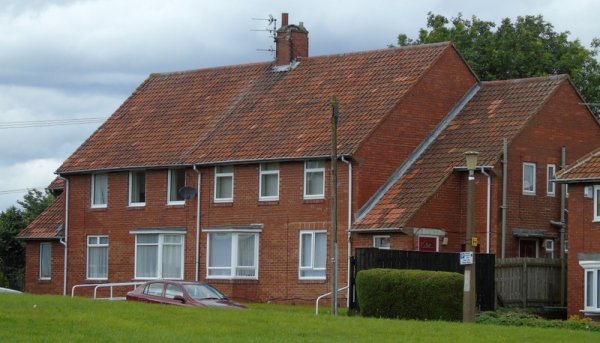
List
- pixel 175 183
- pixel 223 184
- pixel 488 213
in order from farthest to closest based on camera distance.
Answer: pixel 175 183 → pixel 223 184 → pixel 488 213

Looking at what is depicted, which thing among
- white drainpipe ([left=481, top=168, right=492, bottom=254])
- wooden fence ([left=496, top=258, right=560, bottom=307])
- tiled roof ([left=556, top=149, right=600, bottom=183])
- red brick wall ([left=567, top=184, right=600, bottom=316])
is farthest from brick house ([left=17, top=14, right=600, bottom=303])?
red brick wall ([left=567, top=184, right=600, bottom=316])

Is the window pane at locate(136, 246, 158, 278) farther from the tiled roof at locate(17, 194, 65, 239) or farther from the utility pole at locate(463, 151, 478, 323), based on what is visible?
the utility pole at locate(463, 151, 478, 323)

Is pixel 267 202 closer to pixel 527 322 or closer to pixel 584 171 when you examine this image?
pixel 584 171

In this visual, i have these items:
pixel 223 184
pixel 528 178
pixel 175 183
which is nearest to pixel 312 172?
pixel 223 184

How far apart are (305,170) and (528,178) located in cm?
790

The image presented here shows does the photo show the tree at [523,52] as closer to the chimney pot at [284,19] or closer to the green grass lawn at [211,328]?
the chimney pot at [284,19]

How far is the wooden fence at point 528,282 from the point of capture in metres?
48.1

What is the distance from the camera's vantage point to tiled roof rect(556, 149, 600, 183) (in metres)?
46.9

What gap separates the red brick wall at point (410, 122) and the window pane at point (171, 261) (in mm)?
8979

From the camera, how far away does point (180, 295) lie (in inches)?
1656

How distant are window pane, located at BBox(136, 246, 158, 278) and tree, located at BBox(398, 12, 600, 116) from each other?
20814 mm

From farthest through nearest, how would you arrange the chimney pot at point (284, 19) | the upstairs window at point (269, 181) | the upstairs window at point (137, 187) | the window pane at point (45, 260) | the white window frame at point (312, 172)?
the window pane at point (45, 260)
the chimney pot at point (284, 19)
the upstairs window at point (137, 187)
the upstairs window at point (269, 181)
the white window frame at point (312, 172)

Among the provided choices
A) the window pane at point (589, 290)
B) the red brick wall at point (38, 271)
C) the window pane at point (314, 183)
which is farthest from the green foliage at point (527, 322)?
the red brick wall at point (38, 271)

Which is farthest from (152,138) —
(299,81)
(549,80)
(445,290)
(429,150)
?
(445,290)
